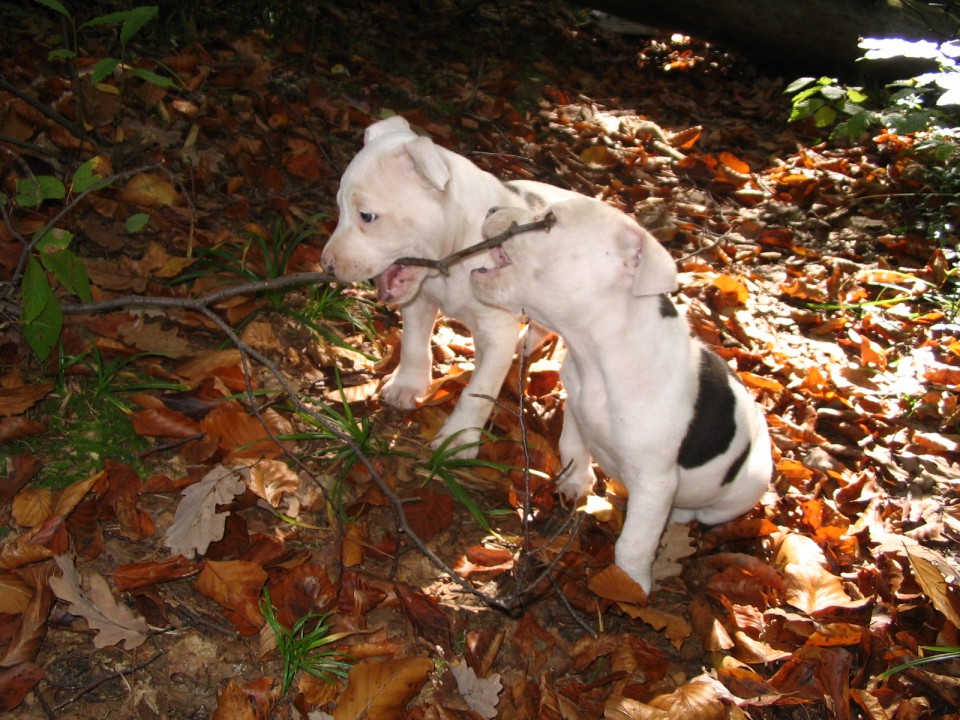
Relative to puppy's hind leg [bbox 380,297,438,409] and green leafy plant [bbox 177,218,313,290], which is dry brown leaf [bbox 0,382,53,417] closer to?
green leafy plant [bbox 177,218,313,290]

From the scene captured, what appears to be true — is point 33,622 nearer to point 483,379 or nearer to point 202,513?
point 202,513

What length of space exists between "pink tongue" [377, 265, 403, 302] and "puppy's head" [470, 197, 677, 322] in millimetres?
817

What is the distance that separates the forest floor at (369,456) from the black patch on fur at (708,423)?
67 centimetres

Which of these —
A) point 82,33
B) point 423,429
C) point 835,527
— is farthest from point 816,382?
point 82,33

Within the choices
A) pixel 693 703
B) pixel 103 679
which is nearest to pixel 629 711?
pixel 693 703

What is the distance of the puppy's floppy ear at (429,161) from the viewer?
337cm

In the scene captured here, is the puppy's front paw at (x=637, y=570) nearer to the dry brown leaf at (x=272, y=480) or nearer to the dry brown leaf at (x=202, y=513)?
the dry brown leaf at (x=272, y=480)

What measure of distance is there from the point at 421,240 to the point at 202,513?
1.64 metres

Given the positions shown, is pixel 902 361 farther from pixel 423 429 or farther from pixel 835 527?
pixel 423 429

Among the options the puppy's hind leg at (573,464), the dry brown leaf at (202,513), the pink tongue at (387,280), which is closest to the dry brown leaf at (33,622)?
the dry brown leaf at (202,513)

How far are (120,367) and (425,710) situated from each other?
7.43 ft

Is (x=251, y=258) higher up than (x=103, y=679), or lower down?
higher up

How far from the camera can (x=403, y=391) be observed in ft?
14.7

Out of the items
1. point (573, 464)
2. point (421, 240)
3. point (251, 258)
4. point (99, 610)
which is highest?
point (421, 240)
